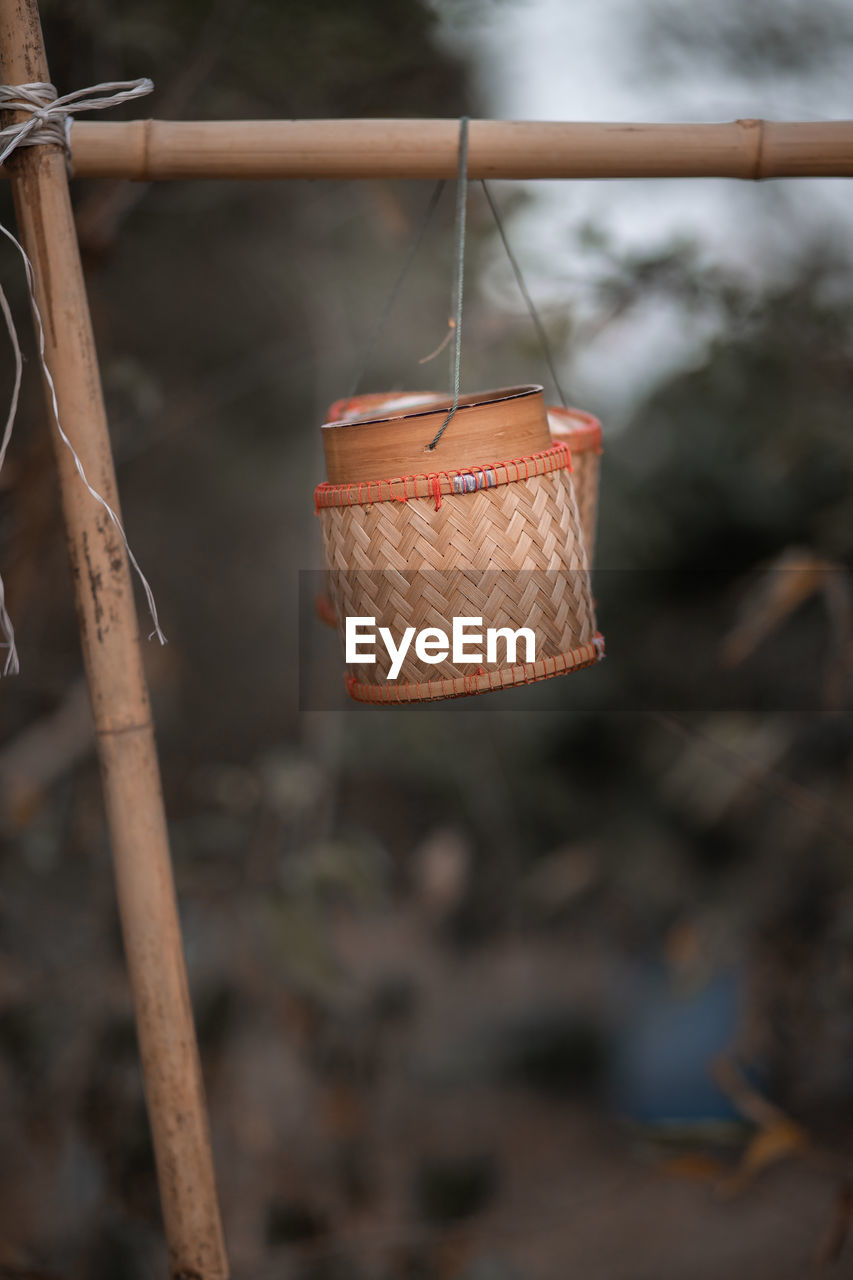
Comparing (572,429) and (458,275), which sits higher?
(458,275)

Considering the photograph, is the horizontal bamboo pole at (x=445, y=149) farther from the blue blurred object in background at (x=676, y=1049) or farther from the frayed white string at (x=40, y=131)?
the blue blurred object in background at (x=676, y=1049)

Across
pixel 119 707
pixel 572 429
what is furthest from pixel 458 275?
pixel 119 707

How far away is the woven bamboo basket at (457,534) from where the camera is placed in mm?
716

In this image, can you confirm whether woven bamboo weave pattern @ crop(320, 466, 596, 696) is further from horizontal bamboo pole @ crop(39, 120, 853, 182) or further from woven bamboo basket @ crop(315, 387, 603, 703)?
horizontal bamboo pole @ crop(39, 120, 853, 182)

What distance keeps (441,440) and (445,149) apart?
245mm

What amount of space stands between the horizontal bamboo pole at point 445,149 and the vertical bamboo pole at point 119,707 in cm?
7

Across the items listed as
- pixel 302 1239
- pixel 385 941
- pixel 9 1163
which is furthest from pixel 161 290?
pixel 302 1239

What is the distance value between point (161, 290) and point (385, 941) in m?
1.34

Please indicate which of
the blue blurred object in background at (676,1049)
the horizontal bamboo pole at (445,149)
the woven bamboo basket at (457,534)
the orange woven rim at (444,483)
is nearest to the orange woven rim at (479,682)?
the woven bamboo basket at (457,534)

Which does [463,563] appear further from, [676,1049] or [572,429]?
[676,1049]

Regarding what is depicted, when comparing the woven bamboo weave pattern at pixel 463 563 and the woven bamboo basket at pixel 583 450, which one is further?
the woven bamboo basket at pixel 583 450

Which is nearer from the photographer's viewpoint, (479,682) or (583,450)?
(479,682)

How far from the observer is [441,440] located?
71 centimetres

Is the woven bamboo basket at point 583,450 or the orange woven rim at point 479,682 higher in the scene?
the woven bamboo basket at point 583,450
